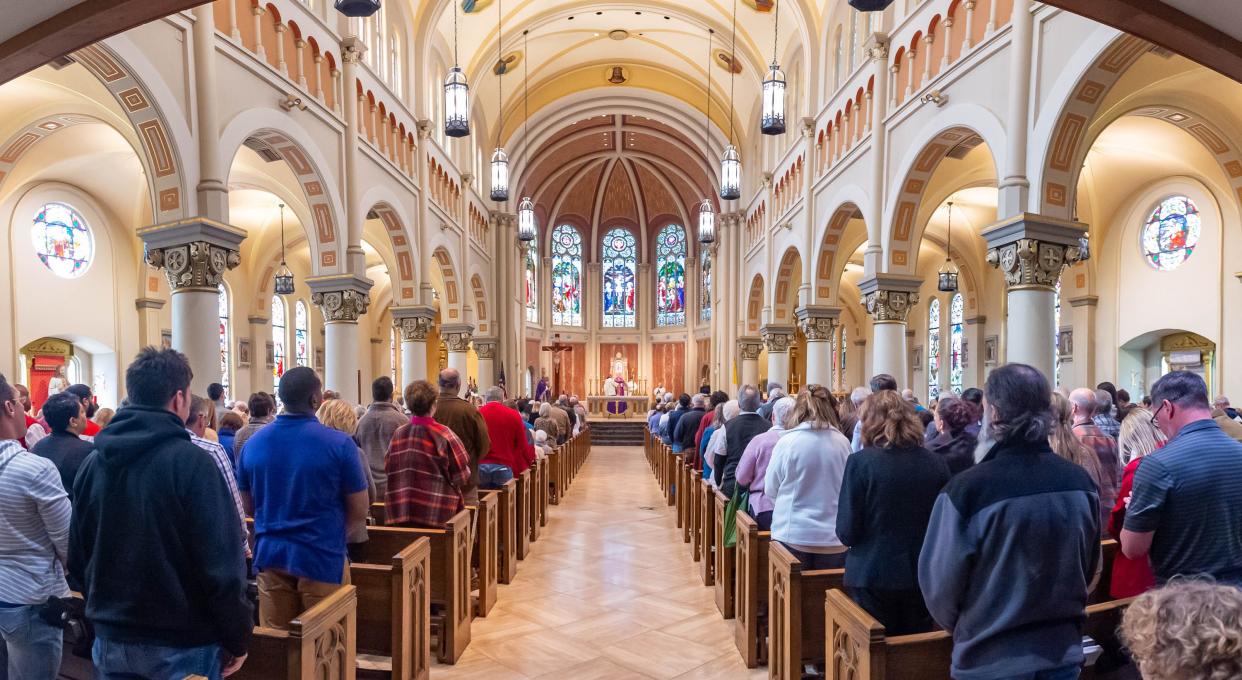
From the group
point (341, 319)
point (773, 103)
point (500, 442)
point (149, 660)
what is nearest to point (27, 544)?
point (149, 660)

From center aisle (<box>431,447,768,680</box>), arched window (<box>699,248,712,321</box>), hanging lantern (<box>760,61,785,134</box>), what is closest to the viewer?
center aisle (<box>431,447,768,680</box>)

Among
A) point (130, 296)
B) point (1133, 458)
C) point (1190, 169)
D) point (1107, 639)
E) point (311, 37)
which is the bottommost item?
→ point (1107, 639)

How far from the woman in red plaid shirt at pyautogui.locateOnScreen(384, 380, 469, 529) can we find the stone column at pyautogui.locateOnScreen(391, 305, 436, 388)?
34.5 ft

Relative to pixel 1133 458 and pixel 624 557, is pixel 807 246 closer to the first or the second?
pixel 624 557

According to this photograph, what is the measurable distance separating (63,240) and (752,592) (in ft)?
49.5

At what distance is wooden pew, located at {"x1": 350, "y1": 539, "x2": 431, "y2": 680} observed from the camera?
3779mm

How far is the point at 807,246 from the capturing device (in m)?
14.7

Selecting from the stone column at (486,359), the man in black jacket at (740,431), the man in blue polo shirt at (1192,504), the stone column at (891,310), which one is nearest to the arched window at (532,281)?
the stone column at (486,359)

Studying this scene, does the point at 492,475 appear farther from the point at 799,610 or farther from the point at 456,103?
the point at 456,103

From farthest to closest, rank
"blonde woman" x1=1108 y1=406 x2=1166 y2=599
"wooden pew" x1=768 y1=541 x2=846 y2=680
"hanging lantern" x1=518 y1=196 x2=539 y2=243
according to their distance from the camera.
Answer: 1. "hanging lantern" x1=518 y1=196 x2=539 y2=243
2. "wooden pew" x1=768 y1=541 x2=846 y2=680
3. "blonde woman" x1=1108 y1=406 x2=1166 y2=599

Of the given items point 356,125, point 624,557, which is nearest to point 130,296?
point 356,125

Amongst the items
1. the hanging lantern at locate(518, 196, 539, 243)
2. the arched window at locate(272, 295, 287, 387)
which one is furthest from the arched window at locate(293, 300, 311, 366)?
the hanging lantern at locate(518, 196, 539, 243)

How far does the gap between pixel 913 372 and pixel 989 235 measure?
1714 cm

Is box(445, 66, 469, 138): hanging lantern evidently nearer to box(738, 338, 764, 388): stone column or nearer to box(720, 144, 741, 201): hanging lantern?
box(720, 144, 741, 201): hanging lantern
